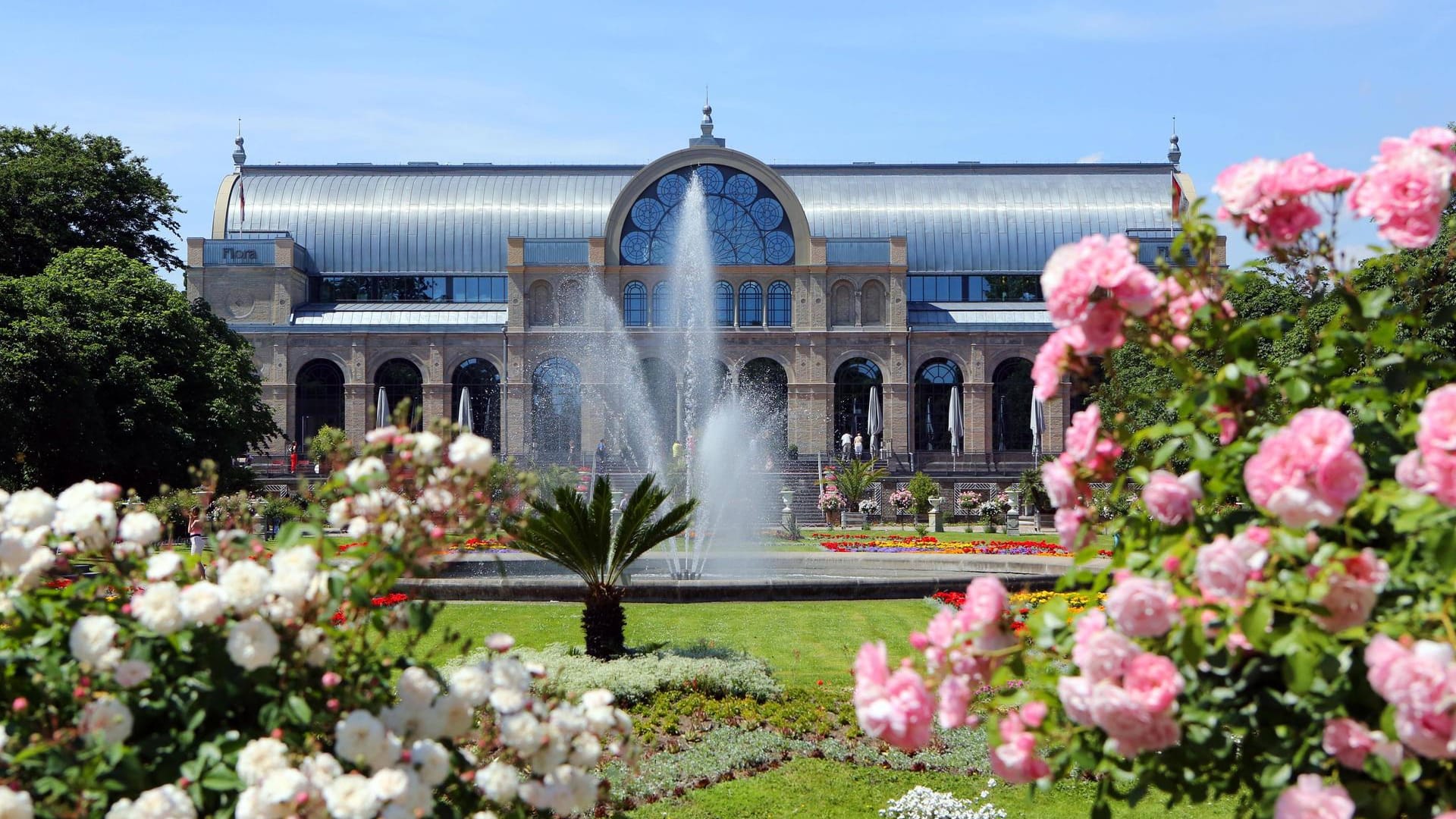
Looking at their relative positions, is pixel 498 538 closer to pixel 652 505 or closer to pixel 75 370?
pixel 652 505

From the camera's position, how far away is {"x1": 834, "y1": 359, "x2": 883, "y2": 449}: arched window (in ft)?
177

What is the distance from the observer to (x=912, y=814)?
7840 mm

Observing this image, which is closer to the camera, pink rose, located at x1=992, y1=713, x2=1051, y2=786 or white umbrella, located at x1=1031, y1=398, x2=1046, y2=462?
pink rose, located at x1=992, y1=713, x2=1051, y2=786

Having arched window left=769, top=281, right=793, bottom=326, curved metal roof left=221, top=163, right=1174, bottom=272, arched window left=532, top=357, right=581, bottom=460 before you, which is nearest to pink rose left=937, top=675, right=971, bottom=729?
arched window left=532, top=357, right=581, bottom=460

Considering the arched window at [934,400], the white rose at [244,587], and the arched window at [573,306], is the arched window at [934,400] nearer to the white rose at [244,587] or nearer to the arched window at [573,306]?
the arched window at [573,306]

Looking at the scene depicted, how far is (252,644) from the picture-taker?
11.4ft

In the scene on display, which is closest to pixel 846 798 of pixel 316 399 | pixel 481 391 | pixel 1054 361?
pixel 1054 361

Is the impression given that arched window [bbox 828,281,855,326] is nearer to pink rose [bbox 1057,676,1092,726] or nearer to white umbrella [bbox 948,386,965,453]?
white umbrella [bbox 948,386,965,453]

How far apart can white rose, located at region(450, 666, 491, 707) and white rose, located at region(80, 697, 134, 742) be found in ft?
2.72

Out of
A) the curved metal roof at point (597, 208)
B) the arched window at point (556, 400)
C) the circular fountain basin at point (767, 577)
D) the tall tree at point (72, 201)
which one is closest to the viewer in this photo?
the circular fountain basin at point (767, 577)

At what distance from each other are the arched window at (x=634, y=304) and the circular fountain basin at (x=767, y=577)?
95.8ft

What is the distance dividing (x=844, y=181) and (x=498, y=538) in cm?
5714

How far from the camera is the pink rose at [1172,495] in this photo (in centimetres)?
347

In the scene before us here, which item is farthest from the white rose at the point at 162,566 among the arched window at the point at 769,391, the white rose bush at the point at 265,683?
the arched window at the point at 769,391
